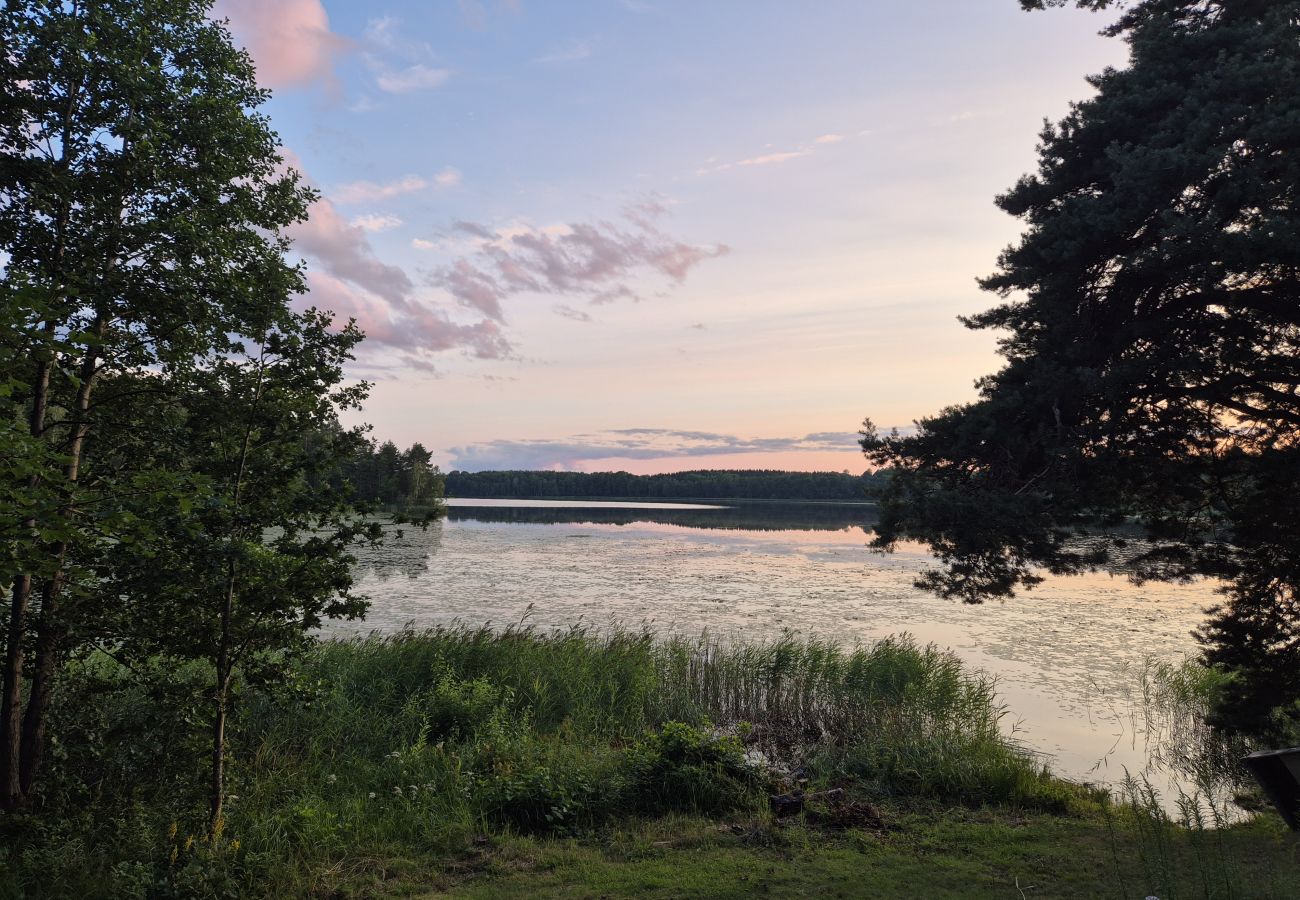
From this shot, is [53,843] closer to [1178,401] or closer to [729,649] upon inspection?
[1178,401]

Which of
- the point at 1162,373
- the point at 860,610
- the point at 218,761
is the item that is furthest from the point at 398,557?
the point at 1162,373

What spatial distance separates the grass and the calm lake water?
10.1 ft

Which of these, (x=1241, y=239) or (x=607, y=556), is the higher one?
(x=1241, y=239)

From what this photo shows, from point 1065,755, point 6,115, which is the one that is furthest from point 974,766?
point 6,115

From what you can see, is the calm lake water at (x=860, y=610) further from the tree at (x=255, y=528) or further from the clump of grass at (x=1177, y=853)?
the tree at (x=255, y=528)

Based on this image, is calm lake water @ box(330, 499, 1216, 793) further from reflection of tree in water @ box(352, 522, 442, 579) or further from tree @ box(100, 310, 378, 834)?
tree @ box(100, 310, 378, 834)

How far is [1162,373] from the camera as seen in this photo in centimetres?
709

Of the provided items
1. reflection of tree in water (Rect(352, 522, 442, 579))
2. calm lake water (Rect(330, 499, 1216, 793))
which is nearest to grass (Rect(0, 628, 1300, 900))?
calm lake water (Rect(330, 499, 1216, 793))

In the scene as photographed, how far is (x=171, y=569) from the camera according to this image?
5.12m

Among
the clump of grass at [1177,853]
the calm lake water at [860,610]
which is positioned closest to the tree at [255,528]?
the clump of grass at [1177,853]

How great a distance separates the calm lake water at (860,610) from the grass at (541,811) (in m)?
3.07

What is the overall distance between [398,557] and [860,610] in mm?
21014

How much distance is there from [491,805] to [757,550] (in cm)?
3432

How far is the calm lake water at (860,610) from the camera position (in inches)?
504
